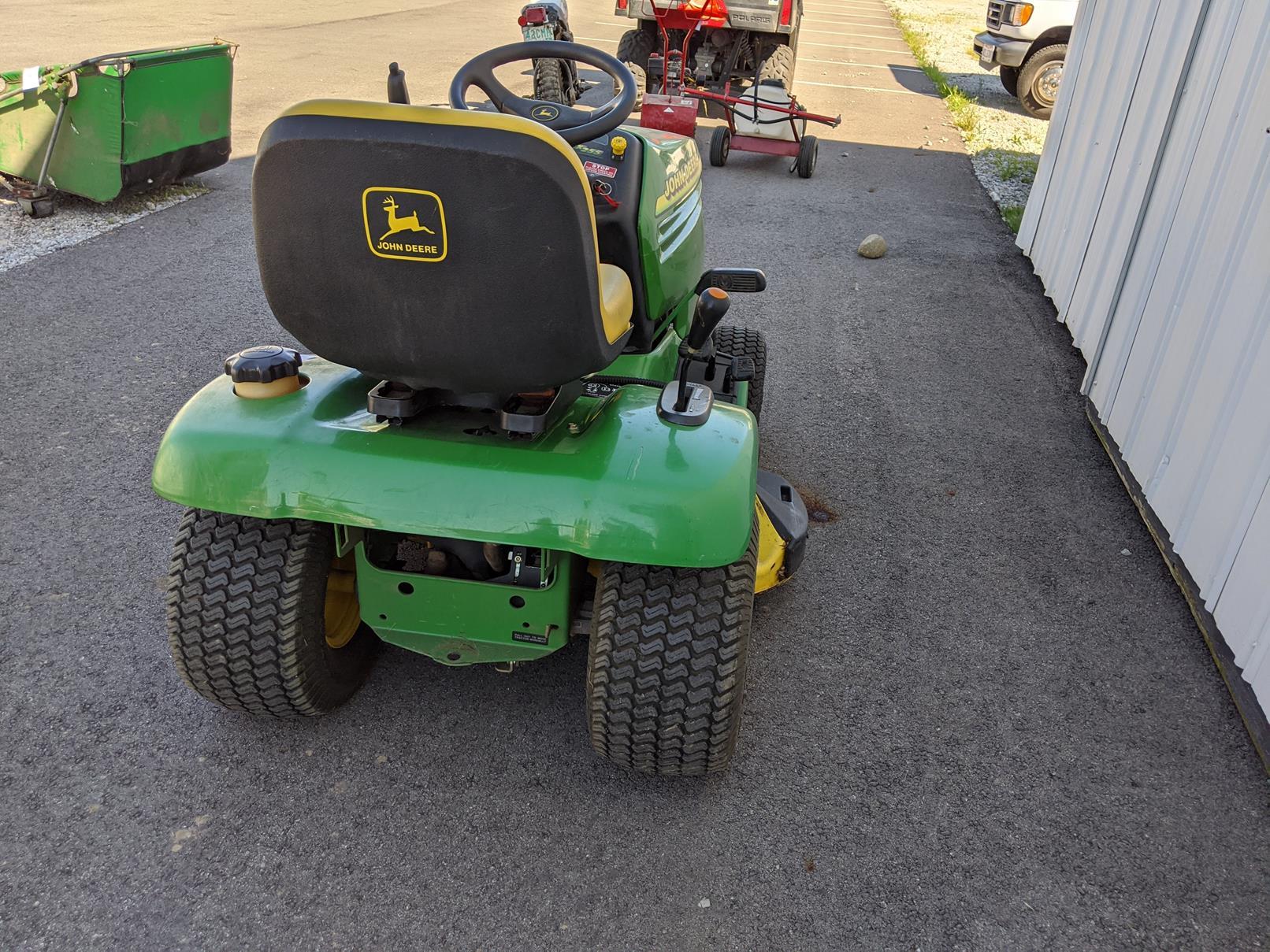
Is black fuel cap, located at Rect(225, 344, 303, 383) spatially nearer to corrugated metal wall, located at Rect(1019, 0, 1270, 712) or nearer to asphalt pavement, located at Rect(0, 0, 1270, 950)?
asphalt pavement, located at Rect(0, 0, 1270, 950)

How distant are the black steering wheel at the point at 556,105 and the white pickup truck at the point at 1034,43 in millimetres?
9914

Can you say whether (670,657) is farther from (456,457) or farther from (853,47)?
(853,47)

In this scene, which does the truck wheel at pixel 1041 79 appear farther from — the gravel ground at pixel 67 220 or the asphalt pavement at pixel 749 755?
the gravel ground at pixel 67 220

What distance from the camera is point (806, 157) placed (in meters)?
8.11

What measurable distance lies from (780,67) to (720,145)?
6.14 feet

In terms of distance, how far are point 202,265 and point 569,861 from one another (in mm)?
4640

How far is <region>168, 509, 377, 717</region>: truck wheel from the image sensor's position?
7.55ft

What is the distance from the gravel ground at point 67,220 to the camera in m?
5.68

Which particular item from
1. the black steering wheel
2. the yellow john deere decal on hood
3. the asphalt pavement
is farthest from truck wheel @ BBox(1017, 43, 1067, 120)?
the black steering wheel

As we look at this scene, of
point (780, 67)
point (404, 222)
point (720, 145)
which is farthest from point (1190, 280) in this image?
point (780, 67)

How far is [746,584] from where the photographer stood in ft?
7.50

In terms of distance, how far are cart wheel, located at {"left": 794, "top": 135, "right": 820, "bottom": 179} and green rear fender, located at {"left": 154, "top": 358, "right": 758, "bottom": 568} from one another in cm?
638

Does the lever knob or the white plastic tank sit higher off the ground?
the lever knob

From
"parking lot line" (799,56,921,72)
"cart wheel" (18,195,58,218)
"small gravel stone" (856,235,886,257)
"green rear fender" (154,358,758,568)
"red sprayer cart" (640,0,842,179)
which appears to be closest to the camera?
"green rear fender" (154,358,758,568)
